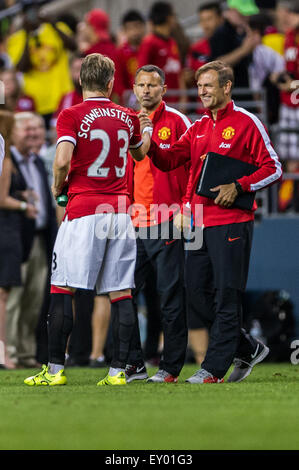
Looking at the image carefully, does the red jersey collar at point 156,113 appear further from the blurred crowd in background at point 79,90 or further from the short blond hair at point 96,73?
the blurred crowd in background at point 79,90

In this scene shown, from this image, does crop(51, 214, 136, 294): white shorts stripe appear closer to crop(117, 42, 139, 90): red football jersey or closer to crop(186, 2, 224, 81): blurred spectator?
crop(117, 42, 139, 90): red football jersey

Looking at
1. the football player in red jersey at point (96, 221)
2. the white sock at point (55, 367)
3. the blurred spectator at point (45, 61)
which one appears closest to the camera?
the football player in red jersey at point (96, 221)

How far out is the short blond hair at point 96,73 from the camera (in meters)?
7.29

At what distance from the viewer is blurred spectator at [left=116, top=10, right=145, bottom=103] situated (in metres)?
13.6

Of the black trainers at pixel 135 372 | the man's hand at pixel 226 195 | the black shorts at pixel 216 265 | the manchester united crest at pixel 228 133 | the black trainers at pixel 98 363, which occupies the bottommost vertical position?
the black trainers at pixel 98 363

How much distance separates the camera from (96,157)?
730cm

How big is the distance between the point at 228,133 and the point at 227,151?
0.13m

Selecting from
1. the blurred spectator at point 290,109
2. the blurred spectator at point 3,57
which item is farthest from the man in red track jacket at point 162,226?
the blurred spectator at point 3,57

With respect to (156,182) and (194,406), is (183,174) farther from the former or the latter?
(194,406)

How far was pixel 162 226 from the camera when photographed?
26.6ft

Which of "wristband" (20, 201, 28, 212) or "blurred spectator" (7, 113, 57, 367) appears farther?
"blurred spectator" (7, 113, 57, 367)

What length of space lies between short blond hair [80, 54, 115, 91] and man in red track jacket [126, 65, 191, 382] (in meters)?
0.77

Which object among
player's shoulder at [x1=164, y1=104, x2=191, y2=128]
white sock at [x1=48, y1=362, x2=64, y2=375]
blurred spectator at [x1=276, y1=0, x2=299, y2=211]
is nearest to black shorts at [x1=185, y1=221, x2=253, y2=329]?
player's shoulder at [x1=164, y1=104, x2=191, y2=128]

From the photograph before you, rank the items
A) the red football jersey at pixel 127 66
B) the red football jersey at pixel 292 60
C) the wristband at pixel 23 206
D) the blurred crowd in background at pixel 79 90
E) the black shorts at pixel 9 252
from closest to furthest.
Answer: the black shorts at pixel 9 252 < the wristband at pixel 23 206 < the blurred crowd in background at pixel 79 90 < the red football jersey at pixel 292 60 < the red football jersey at pixel 127 66
